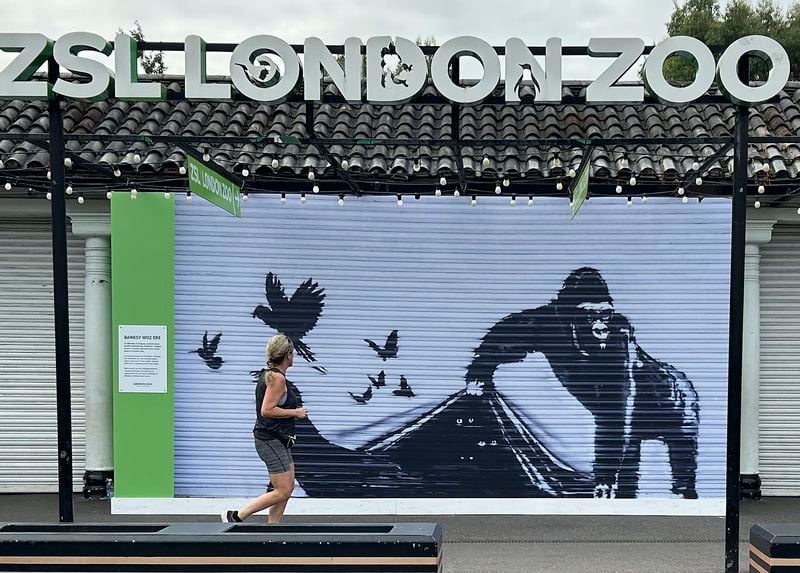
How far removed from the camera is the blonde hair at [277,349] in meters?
6.81

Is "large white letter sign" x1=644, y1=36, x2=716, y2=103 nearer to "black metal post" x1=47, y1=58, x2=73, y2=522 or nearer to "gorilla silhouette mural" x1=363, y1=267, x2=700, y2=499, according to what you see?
"gorilla silhouette mural" x1=363, y1=267, x2=700, y2=499

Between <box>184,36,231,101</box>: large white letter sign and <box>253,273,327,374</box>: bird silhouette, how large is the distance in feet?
8.43

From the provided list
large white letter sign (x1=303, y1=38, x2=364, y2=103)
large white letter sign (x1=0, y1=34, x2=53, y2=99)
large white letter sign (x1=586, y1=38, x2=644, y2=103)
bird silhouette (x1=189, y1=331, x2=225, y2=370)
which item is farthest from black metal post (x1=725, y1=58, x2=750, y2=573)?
large white letter sign (x1=0, y1=34, x2=53, y2=99)

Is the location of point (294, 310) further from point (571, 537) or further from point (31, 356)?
point (571, 537)

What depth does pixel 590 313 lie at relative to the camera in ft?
28.7

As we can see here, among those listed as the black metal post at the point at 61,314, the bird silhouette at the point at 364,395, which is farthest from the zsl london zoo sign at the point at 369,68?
the bird silhouette at the point at 364,395

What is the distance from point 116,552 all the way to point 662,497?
596 cm

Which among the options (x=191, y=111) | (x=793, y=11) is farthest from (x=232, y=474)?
(x=793, y=11)

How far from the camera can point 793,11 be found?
3003 cm

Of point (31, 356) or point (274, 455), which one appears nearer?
point (274, 455)

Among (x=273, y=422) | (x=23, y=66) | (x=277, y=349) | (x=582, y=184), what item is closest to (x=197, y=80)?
(x=23, y=66)

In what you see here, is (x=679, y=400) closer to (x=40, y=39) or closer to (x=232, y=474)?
(x=232, y=474)

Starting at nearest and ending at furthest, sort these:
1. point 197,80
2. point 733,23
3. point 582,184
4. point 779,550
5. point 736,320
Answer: point 779,550, point 736,320, point 197,80, point 582,184, point 733,23

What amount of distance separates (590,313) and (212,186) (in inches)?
170
